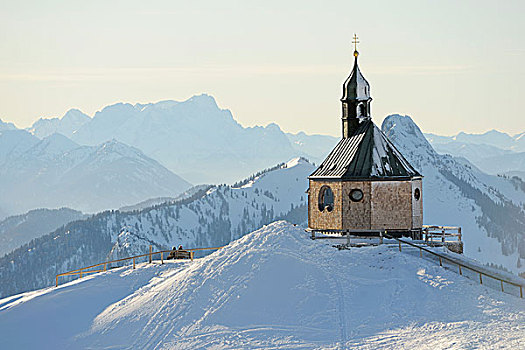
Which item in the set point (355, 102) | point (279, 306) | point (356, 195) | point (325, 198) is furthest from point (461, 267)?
point (355, 102)

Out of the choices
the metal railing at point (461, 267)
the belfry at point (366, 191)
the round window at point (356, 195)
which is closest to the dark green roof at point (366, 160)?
the belfry at point (366, 191)

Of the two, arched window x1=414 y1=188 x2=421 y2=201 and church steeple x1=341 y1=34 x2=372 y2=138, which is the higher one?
church steeple x1=341 y1=34 x2=372 y2=138

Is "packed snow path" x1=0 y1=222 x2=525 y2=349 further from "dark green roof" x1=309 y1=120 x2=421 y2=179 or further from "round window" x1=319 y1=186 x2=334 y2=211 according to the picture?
"dark green roof" x1=309 y1=120 x2=421 y2=179

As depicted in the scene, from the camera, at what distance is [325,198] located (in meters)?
49.8

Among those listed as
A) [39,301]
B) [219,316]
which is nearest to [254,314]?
[219,316]

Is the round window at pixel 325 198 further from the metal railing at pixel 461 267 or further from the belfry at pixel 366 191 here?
the metal railing at pixel 461 267

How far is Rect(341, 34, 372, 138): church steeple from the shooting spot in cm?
5294

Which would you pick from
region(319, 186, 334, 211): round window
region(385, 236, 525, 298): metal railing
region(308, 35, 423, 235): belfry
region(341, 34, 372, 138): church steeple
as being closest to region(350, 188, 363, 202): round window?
region(308, 35, 423, 235): belfry

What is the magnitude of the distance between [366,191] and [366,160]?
2641mm

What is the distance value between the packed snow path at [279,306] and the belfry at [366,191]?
4.79 meters

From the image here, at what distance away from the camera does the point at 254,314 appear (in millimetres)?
34625

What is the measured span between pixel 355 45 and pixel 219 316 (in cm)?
2838

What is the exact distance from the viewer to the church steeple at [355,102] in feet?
174

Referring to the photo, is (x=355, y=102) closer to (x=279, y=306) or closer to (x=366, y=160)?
(x=366, y=160)
